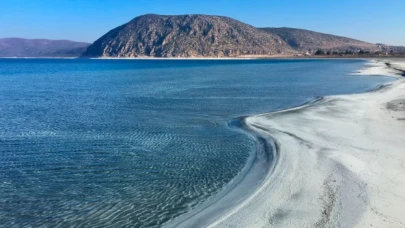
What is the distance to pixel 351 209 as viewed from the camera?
10180mm

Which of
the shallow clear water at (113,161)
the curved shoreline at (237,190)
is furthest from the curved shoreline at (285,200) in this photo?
the shallow clear water at (113,161)

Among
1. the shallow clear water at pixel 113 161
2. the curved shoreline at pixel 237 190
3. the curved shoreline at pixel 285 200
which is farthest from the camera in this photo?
the shallow clear water at pixel 113 161

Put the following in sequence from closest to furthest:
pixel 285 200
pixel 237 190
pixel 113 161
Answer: pixel 285 200 < pixel 237 190 < pixel 113 161

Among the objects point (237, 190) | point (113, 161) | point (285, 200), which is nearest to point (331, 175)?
point (285, 200)

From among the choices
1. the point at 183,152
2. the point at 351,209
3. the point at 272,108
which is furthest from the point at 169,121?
the point at 351,209

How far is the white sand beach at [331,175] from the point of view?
989 centimetres

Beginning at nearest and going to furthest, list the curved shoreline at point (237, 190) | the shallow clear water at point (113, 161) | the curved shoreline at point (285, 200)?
1. the curved shoreline at point (285, 200)
2. the curved shoreline at point (237, 190)
3. the shallow clear water at point (113, 161)

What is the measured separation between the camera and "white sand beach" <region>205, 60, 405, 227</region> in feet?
32.4

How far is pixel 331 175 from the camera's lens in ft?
43.4

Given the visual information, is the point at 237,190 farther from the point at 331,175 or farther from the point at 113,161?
the point at 113,161

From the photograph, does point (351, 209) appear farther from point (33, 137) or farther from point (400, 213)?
point (33, 137)

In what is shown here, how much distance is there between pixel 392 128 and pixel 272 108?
10.6 metres

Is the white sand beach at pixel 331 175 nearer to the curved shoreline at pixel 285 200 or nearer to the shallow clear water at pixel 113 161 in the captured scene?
the curved shoreline at pixel 285 200

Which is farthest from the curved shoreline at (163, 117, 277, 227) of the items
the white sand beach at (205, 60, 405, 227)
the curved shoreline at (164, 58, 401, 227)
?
the white sand beach at (205, 60, 405, 227)
